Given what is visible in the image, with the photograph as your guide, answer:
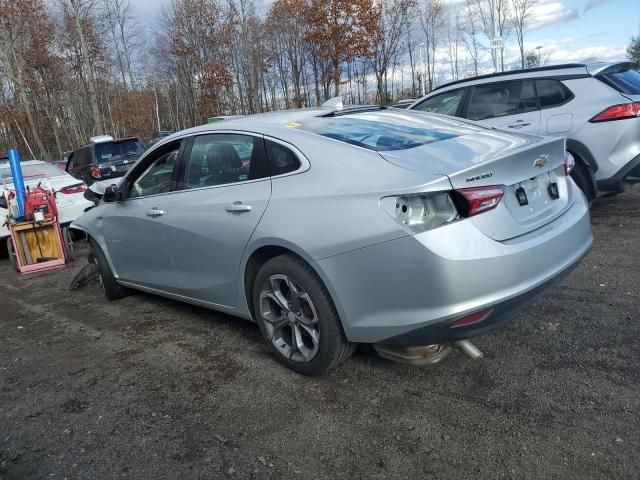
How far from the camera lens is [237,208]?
3.30 meters

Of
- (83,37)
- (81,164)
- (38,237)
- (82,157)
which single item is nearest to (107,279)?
(38,237)

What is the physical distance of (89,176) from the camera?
12016mm

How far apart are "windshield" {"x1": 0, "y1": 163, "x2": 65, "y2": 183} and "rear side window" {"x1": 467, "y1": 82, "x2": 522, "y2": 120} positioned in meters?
6.90

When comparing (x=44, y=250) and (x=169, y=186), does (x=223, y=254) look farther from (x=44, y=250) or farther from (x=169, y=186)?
(x=44, y=250)

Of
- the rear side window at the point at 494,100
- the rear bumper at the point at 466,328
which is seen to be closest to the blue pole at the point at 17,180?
the rear side window at the point at 494,100

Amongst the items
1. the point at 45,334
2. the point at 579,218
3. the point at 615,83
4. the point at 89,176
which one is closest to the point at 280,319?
the point at 579,218

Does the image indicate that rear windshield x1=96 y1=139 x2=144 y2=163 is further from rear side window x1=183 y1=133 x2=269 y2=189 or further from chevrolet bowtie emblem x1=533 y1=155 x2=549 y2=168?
chevrolet bowtie emblem x1=533 y1=155 x2=549 y2=168

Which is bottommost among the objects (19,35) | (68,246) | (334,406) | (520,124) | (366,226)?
(334,406)

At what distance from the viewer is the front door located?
4090mm

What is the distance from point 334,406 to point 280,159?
148 centimetres

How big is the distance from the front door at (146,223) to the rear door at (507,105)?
391 cm

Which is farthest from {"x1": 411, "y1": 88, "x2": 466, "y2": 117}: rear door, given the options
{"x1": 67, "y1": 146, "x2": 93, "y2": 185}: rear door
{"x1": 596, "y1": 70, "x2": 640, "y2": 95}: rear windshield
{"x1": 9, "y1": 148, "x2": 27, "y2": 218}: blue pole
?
{"x1": 67, "y1": 146, "x2": 93, "y2": 185}: rear door

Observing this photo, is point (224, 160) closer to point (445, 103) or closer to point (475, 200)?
point (475, 200)

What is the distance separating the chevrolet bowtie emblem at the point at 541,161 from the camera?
286 centimetres
